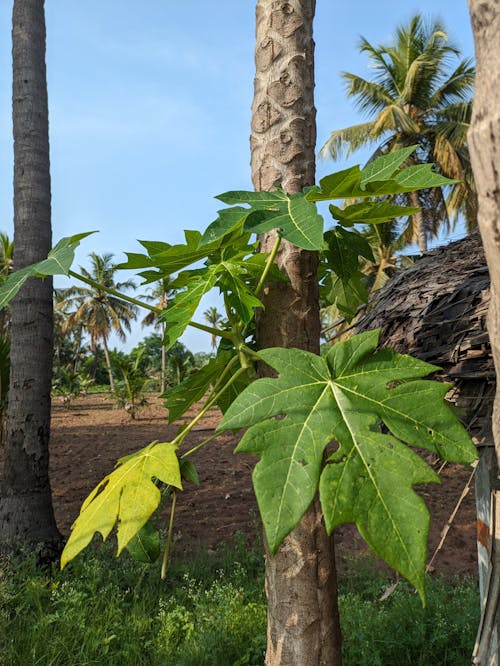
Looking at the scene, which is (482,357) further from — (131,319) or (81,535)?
(131,319)

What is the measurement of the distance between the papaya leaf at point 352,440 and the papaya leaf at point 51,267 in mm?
440

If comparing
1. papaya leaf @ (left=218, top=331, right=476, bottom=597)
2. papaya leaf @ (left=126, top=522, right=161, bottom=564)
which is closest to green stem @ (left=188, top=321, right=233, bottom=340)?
papaya leaf @ (left=218, top=331, right=476, bottom=597)

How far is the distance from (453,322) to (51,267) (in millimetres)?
1325

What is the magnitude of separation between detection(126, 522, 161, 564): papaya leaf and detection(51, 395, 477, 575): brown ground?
3709 mm

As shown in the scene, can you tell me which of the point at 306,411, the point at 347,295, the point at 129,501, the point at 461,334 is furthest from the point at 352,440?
the point at 461,334

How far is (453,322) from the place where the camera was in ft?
5.92

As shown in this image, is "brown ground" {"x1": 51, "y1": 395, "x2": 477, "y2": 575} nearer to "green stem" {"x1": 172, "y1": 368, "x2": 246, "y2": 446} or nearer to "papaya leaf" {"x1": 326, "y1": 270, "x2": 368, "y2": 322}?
"papaya leaf" {"x1": 326, "y1": 270, "x2": 368, "y2": 322}

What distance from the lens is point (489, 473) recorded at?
1760 mm

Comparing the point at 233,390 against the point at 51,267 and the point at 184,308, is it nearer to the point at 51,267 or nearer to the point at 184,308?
the point at 184,308

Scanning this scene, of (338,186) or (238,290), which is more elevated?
(338,186)

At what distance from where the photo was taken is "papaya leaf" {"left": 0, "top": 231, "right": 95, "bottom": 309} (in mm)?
999

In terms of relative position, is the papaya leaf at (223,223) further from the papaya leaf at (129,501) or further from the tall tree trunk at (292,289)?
the papaya leaf at (129,501)

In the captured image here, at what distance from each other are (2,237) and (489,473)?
1873 cm

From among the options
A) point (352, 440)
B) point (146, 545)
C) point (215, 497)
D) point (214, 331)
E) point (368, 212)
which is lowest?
point (215, 497)
